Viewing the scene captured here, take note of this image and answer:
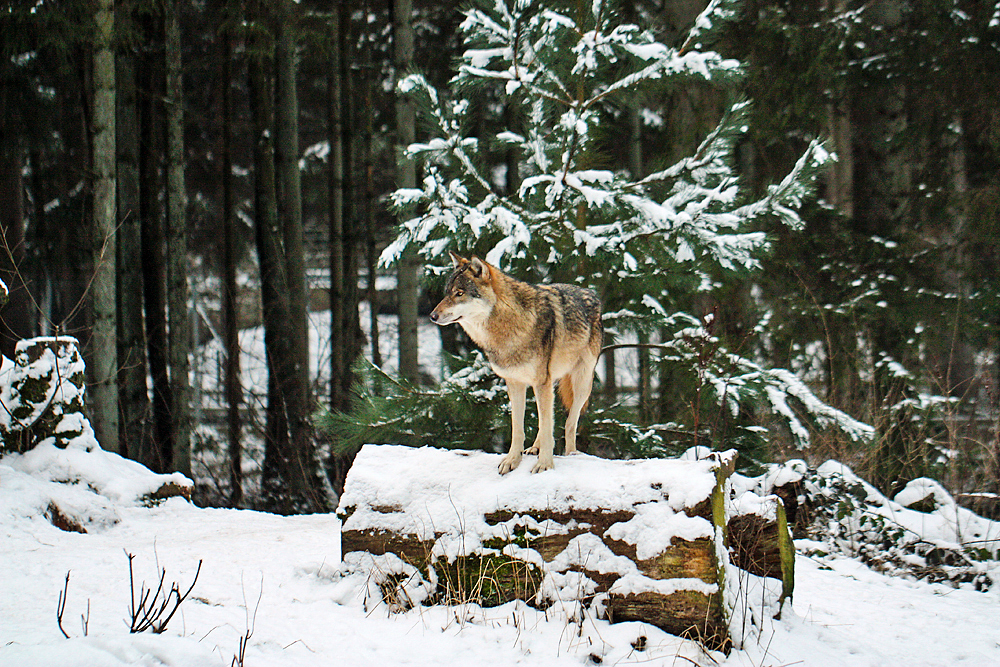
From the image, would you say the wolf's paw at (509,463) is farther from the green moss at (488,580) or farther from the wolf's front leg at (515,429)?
the green moss at (488,580)

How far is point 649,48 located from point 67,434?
6469mm

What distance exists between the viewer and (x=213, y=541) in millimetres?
5328

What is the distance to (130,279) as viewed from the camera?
9.74 metres

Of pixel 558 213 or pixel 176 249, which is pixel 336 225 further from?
pixel 558 213

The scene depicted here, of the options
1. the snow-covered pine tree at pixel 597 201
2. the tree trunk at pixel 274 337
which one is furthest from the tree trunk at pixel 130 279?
the snow-covered pine tree at pixel 597 201

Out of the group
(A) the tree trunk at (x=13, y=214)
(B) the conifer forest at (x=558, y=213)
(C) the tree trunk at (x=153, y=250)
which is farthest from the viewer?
(A) the tree trunk at (x=13, y=214)

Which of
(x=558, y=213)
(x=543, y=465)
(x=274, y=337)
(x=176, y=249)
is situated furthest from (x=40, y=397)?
(x=558, y=213)

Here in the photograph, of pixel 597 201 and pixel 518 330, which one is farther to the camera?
pixel 597 201

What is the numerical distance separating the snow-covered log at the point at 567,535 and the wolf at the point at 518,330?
31 cm

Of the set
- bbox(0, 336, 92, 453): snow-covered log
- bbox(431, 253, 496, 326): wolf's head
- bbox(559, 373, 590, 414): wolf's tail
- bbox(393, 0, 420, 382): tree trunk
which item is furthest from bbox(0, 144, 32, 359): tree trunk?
bbox(559, 373, 590, 414): wolf's tail

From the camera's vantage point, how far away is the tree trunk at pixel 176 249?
374 inches

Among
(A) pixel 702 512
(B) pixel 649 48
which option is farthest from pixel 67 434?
(B) pixel 649 48

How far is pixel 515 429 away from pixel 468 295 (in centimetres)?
96

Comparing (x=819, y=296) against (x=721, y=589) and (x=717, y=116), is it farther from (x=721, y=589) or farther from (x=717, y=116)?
(x=721, y=589)
